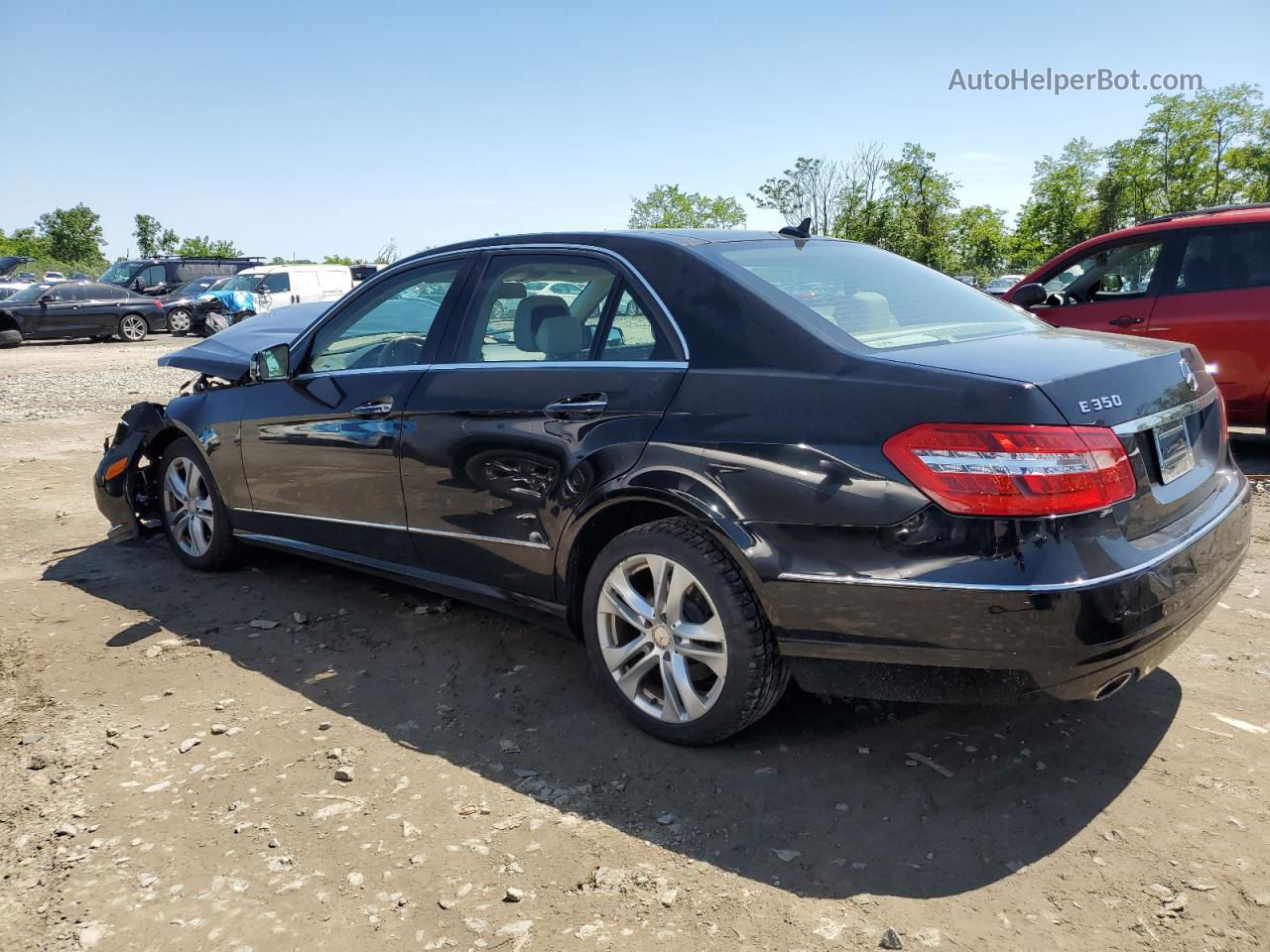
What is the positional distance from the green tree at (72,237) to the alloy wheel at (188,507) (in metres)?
71.1

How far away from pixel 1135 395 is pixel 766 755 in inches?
60.6

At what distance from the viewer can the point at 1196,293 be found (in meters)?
7.29

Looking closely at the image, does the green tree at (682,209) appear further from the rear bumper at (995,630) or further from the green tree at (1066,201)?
the rear bumper at (995,630)

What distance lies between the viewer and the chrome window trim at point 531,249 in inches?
128

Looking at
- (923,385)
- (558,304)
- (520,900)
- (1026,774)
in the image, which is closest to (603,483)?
(558,304)

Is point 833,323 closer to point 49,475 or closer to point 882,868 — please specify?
point 882,868

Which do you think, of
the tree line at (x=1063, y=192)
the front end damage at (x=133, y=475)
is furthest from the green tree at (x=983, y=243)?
the front end damage at (x=133, y=475)

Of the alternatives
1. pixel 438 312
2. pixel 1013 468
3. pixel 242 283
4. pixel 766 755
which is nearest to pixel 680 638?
pixel 766 755

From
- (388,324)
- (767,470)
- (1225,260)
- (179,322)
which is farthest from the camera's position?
(179,322)

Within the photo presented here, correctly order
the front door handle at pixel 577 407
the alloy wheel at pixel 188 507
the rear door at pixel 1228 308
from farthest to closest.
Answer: the rear door at pixel 1228 308, the alloy wheel at pixel 188 507, the front door handle at pixel 577 407

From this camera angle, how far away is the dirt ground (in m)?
2.42

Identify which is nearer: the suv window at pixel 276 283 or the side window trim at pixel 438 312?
the side window trim at pixel 438 312

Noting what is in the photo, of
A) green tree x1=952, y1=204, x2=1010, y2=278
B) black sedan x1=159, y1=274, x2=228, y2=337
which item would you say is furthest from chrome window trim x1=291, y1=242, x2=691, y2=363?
green tree x1=952, y1=204, x2=1010, y2=278

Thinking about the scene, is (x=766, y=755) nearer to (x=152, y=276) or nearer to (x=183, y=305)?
(x=183, y=305)
